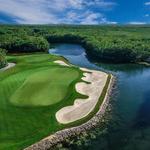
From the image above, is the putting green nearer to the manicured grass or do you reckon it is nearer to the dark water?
the manicured grass

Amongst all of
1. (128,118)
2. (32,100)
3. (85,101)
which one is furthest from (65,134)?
(85,101)

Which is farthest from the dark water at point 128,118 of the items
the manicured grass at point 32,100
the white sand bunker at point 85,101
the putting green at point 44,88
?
the putting green at point 44,88

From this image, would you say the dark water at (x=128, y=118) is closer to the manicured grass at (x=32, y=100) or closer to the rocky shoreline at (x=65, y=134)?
the rocky shoreline at (x=65, y=134)

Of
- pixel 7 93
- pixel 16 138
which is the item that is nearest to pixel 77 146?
pixel 16 138

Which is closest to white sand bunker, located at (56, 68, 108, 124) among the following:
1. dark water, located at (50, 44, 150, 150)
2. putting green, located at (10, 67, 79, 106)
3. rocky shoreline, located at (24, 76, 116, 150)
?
rocky shoreline, located at (24, 76, 116, 150)

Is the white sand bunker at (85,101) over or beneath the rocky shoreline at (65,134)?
over

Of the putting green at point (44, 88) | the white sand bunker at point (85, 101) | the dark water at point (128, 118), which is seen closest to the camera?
the dark water at point (128, 118)

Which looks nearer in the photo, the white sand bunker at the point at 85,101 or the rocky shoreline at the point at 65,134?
the rocky shoreline at the point at 65,134
